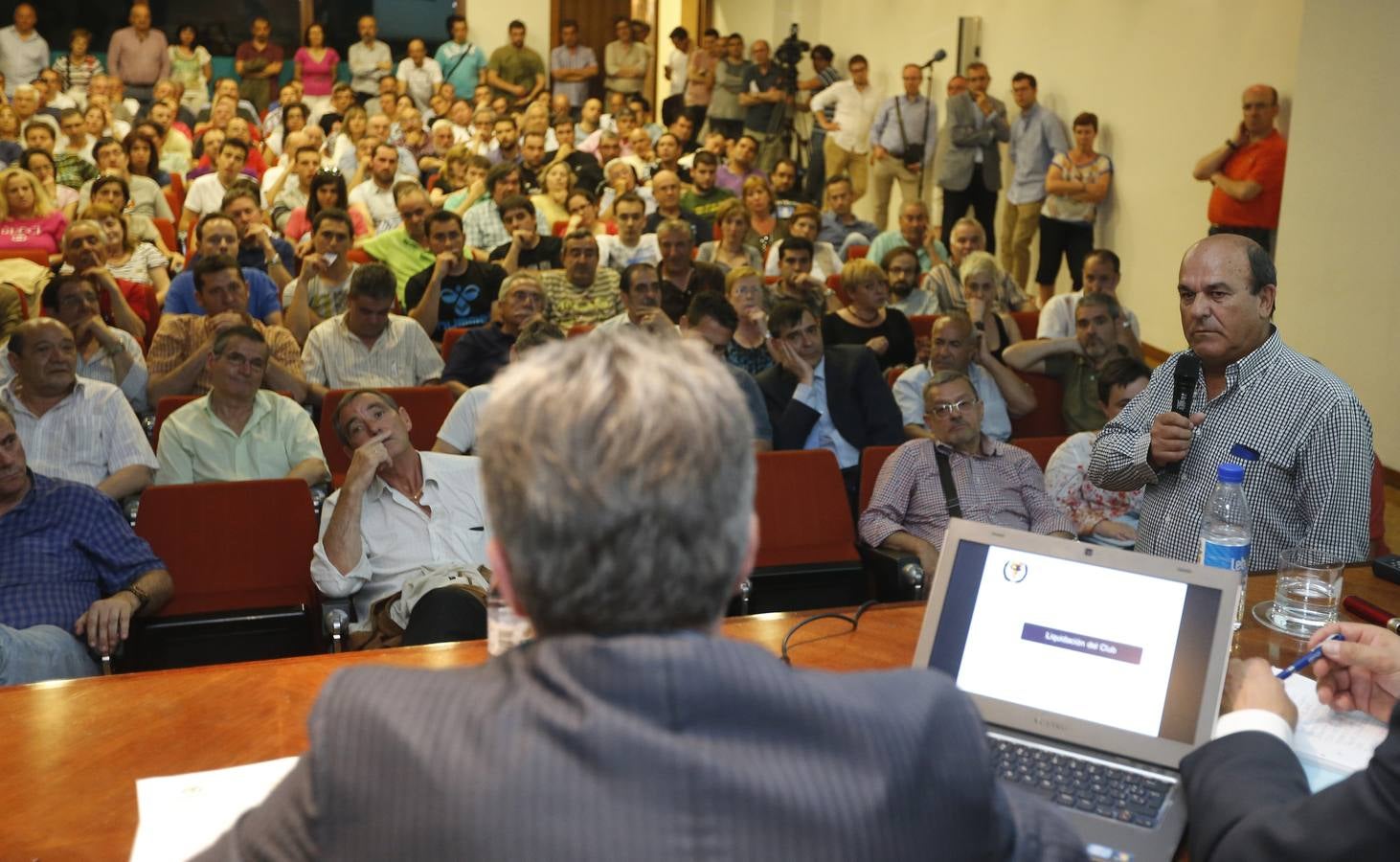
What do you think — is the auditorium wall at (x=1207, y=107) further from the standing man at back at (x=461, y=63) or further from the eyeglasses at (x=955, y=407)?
the standing man at back at (x=461, y=63)

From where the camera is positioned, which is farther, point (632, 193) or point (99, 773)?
point (632, 193)

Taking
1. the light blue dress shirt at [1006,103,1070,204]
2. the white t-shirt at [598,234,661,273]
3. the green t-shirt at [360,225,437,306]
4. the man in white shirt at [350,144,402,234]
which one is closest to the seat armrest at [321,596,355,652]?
the green t-shirt at [360,225,437,306]

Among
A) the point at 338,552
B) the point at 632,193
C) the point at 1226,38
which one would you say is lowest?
the point at 338,552

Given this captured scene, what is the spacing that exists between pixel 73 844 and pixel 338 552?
5.41 ft

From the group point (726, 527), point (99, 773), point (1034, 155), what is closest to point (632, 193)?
point (1034, 155)

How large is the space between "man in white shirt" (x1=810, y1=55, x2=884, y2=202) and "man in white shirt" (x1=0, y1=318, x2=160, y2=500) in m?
7.80

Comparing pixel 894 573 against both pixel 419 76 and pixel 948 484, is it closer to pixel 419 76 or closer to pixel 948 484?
pixel 948 484

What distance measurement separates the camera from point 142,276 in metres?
6.61

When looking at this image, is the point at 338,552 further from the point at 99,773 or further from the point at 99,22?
the point at 99,22

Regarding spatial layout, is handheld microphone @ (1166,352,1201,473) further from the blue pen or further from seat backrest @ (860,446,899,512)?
seat backrest @ (860,446,899,512)

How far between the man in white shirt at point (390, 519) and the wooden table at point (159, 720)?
91 cm

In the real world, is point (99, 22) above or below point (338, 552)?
above

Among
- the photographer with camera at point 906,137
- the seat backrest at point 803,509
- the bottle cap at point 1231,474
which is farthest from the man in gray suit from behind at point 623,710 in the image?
the photographer with camera at point 906,137

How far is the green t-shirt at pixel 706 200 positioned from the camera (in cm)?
881
